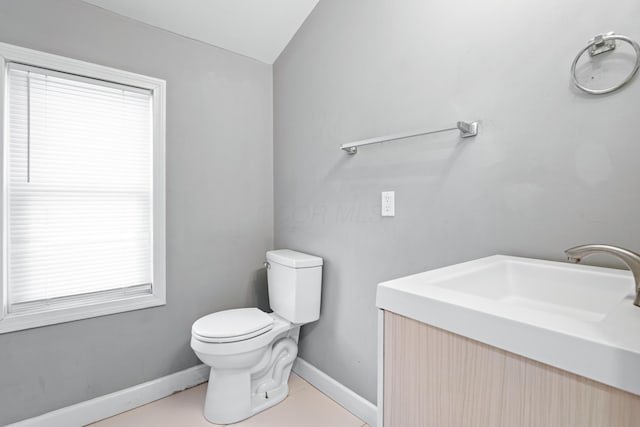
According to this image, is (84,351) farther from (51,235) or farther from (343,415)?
(343,415)

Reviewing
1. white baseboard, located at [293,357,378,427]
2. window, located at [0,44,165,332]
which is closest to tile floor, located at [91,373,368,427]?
white baseboard, located at [293,357,378,427]

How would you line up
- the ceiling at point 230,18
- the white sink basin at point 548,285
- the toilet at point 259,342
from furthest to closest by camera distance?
the ceiling at point 230,18 → the toilet at point 259,342 → the white sink basin at point 548,285

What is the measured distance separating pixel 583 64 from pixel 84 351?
235 cm

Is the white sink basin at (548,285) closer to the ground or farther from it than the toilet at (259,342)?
farther from it

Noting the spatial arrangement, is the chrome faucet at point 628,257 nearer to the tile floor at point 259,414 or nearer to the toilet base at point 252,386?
the tile floor at point 259,414

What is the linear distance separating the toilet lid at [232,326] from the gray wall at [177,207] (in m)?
0.32

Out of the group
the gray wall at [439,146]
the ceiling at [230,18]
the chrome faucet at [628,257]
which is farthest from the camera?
the ceiling at [230,18]

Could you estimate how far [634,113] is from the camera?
0.87 metres

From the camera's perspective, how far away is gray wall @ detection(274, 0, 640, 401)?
37.2 inches

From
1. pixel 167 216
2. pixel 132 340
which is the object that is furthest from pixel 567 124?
pixel 132 340

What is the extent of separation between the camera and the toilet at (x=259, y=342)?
60.7 inches

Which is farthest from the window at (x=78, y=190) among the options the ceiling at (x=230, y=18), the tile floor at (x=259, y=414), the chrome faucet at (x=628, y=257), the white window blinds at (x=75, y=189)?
the chrome faucet at (x=628, y=257)

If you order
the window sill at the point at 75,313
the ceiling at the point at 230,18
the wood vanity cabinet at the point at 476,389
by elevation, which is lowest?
the window sill at the point at 75,313

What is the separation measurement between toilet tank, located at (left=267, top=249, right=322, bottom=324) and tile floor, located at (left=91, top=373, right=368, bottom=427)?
0.43 metres
